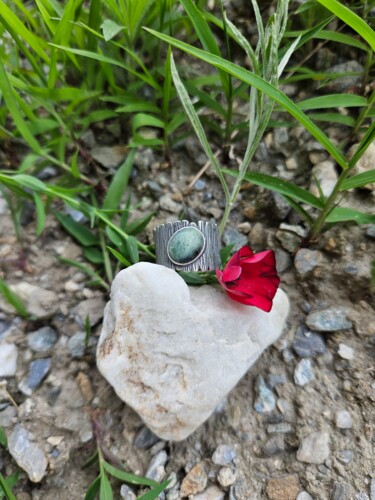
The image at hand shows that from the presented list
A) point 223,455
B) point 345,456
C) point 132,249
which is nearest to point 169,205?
point 132,249

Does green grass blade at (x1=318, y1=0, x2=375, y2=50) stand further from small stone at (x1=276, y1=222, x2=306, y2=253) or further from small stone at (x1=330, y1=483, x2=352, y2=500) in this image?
small stone at (x1=330, y1=483, x2=352, y2=500)

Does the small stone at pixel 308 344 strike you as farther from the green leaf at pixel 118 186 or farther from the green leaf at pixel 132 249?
the green leaf at pixel 118 186

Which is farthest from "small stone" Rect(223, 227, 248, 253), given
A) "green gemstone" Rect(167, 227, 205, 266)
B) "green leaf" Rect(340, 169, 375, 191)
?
"green leaf" Rect(340, 169, 375, 191)

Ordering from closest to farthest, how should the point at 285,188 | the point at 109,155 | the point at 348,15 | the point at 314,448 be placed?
1. the point at 348,15
2. the point at 314,448
3. the point at 285,188
4. the point at 109,155

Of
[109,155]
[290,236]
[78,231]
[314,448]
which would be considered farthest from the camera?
[109,155]

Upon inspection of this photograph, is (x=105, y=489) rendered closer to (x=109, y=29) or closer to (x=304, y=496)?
(x=304, y=496)

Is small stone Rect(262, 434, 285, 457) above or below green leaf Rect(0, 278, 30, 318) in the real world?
below
